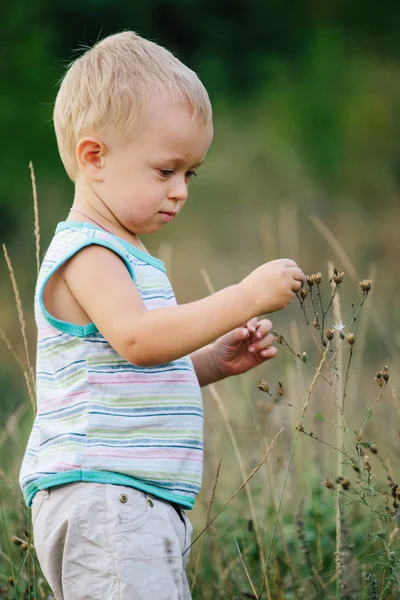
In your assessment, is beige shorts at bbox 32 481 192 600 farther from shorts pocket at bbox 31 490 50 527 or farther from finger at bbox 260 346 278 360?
finger at bbox 260 346 278 360

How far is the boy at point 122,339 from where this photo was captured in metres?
1.88

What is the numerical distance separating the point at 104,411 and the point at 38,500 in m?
0.25

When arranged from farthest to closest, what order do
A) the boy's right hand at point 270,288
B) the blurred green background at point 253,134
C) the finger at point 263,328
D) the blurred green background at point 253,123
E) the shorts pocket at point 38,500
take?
the blurred green background at point 253,123 < the blurred green background at point 253,134 < the finger at point 263,328 < the shorts pocket at point 38,500 < the boy's right hand at point 270,288

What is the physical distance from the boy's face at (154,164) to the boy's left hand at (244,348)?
0.36 m

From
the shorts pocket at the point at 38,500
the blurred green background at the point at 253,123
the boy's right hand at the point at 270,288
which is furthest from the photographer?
the blurred green background at the point at 253,123

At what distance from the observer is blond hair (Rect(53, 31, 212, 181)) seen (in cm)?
201

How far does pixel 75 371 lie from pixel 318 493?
148cm

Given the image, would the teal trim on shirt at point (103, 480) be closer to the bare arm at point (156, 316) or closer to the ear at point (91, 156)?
the bare arm at point (156, 316)

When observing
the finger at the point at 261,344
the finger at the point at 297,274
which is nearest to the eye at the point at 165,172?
the finger at the point at 297,274

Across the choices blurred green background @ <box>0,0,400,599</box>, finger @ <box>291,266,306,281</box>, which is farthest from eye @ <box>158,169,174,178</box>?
blurred green background @ <box>0,0,400,599</box>

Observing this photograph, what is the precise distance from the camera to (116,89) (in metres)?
2.01

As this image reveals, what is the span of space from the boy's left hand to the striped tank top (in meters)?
0.26

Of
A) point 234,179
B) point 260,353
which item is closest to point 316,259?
point 234,179

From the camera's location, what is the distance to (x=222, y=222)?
1063cm
